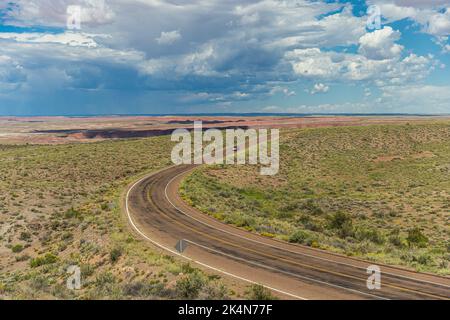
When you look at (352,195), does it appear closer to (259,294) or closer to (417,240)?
(417,240)

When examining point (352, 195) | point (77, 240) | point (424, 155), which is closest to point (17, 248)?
point (77, 240)

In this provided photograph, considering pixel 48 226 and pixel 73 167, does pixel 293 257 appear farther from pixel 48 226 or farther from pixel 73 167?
pixel 73 167

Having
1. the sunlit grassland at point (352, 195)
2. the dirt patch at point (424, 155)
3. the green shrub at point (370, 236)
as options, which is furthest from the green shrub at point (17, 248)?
the dirt patch at point (424, 155)

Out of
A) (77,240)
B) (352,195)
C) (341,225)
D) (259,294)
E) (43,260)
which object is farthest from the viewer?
(352,195)

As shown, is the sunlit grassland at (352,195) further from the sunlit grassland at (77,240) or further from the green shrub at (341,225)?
the sunlit grassland at (77,240)

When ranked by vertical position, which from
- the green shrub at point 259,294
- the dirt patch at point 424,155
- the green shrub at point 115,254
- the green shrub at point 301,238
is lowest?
the green shrub at point 301,238

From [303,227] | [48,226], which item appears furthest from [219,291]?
[48,226]
